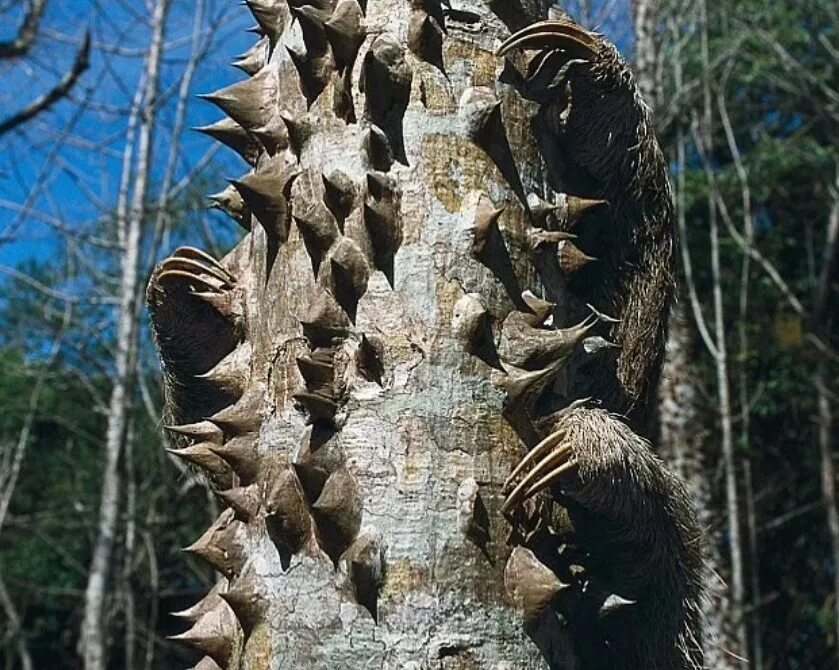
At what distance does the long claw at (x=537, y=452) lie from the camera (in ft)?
5.55

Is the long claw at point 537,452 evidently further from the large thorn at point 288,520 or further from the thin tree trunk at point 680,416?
the thin tree trunk at point 680,416

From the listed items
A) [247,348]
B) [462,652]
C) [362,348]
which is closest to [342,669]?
[462,652]

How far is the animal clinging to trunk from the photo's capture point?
6.28 feet

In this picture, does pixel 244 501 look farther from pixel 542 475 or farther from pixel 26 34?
pixel 26 34

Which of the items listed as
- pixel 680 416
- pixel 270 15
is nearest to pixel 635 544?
pixel 270 15

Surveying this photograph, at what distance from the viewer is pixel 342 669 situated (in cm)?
156

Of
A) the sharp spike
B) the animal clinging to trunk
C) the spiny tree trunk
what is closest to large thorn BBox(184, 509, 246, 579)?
the spiny tree trunk

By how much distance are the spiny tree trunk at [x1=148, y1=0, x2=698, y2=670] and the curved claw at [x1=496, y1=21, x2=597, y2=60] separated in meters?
0.04

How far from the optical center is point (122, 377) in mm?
12758

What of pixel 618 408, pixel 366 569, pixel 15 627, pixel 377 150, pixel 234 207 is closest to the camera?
pixel 366 569

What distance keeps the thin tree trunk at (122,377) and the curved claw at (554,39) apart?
1069cm

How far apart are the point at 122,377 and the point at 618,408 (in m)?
10.8

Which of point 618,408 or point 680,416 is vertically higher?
point 680,416

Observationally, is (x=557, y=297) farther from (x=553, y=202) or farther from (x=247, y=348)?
(x=247, y=348)
